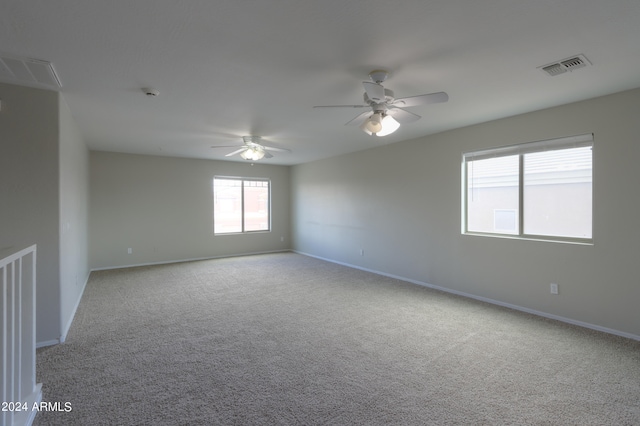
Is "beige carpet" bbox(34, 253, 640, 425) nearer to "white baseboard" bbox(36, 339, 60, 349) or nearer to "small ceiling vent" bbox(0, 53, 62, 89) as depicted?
"white baseboard" bbox(36, 339, 60, 349)

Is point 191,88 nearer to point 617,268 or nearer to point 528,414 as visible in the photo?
point 528,414

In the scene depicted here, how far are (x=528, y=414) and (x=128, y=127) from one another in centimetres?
524

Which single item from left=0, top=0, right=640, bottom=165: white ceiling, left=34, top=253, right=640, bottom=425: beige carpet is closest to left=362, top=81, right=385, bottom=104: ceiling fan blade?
left=0, top=0, right=640, bottom=165: white ceiling

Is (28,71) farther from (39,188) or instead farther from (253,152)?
(253,152)

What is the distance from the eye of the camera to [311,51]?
2227mm

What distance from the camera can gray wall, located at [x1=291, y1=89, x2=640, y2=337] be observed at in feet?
10.1

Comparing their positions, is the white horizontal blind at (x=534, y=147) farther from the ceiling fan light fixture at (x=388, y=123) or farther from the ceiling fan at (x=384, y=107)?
the ceiling fan light fixture at (x=388, y=123)

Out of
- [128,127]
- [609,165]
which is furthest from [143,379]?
[609,165]

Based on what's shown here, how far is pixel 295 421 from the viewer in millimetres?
1913

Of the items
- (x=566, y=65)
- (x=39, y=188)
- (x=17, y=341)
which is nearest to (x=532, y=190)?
(x=566, y=65)

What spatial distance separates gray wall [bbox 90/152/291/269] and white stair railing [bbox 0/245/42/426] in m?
4.45

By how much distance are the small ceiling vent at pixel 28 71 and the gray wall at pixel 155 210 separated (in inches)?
151

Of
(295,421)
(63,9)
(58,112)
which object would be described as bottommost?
(295,421)

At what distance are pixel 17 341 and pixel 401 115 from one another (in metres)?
3.31
